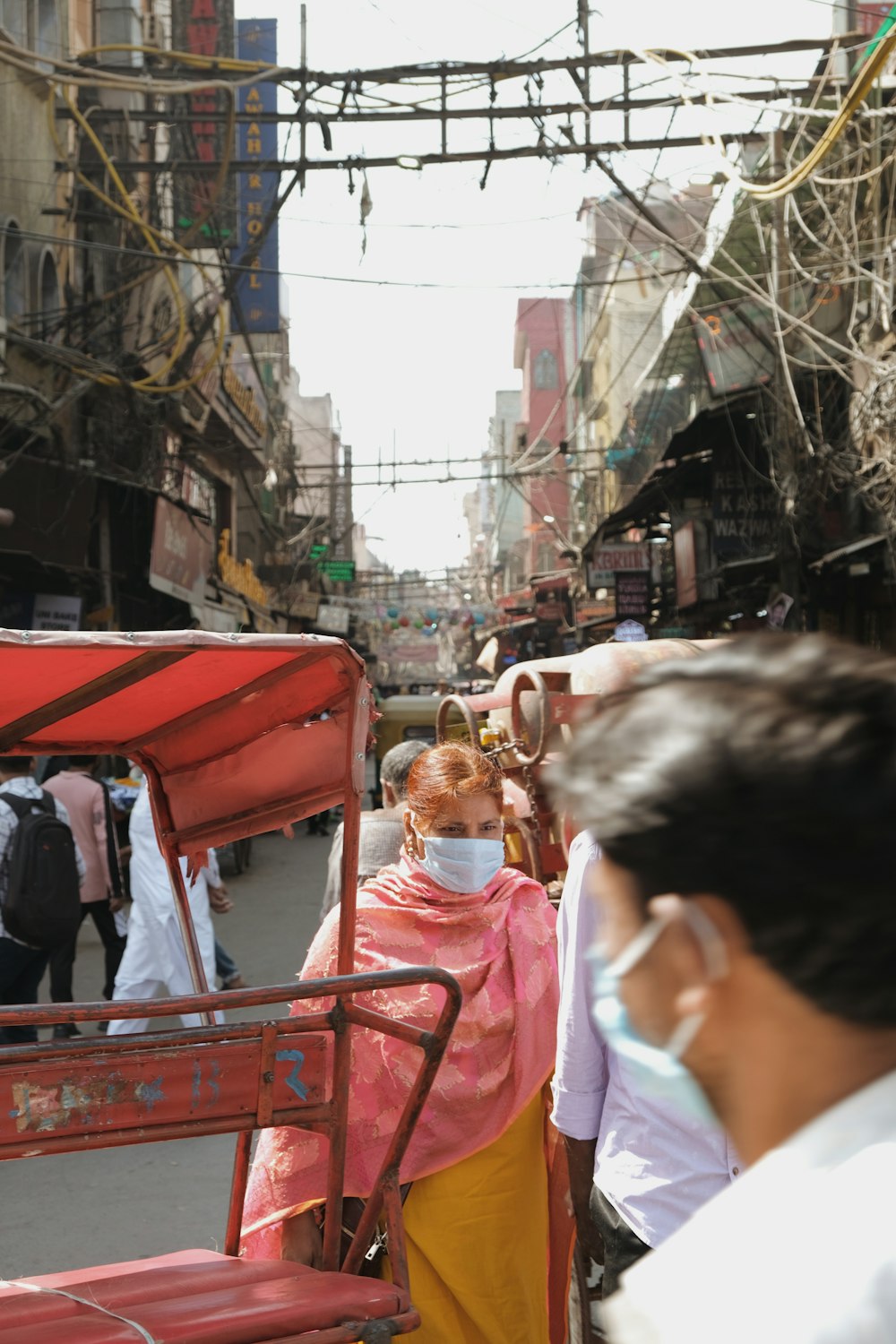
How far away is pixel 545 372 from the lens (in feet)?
221

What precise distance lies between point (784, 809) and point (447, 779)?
2683 mm

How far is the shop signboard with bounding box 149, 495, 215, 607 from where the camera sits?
575 inches

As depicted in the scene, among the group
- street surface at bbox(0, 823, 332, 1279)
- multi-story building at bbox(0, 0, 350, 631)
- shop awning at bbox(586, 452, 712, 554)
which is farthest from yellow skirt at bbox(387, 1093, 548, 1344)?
shop awning at bbox(586, 452, 712, 554)

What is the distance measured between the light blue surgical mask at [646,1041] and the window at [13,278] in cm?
1289


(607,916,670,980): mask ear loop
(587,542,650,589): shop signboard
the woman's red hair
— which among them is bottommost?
(587,542,650,589): shop signboard

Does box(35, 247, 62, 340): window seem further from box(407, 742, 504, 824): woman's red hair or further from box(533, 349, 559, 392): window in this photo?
box(533, 349, 559, 392): window

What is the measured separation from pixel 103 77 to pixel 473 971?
821 cm

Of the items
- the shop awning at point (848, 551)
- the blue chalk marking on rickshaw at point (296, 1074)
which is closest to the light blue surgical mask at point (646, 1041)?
the blue chalk marking on rickshaw at point (296, 1074)

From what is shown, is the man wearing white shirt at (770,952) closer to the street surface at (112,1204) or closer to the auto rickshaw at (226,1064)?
the auto rickshaw at (226,1064)

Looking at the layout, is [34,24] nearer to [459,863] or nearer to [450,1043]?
[459,863]

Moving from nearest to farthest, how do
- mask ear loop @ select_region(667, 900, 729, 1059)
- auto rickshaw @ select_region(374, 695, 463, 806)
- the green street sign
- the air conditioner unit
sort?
mask ear loop @ select_region(667, 900, 729, 1059) → the air conditioner unit → auto rickshaw @ select_region(374, 695, 463, 806) → the green street sign

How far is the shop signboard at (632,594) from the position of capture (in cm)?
1917

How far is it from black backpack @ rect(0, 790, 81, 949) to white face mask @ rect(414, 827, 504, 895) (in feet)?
11.6

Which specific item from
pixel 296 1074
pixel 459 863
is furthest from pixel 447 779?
pixel 296 1074
